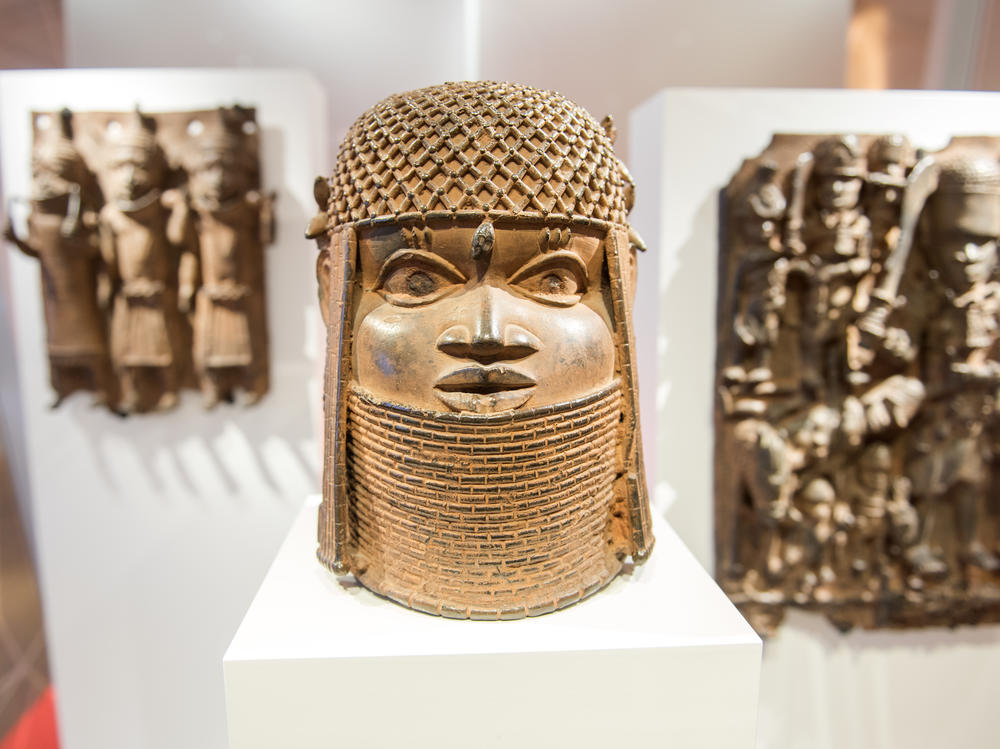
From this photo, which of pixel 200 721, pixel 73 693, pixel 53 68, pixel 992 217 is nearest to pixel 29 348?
pixel 53 68

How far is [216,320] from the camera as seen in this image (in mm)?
1851

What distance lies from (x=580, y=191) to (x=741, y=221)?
0.84 m

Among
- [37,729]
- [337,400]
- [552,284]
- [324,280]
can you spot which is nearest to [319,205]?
[324,280]

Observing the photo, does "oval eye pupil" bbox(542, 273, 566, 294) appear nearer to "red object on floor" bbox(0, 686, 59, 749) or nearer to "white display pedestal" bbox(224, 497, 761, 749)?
"white display pedestal" bbox(224, 497, 761, 749)

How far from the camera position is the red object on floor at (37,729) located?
229 cm

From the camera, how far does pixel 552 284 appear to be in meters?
1.17

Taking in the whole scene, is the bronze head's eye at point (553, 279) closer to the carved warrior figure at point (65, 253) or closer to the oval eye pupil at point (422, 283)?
the oval eye pupil at point (422, 283)

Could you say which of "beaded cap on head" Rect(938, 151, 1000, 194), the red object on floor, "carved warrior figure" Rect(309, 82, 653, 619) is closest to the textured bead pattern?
"carved warrior figure" Rect(309, 82, 653, 619)

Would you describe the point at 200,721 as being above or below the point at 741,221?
below

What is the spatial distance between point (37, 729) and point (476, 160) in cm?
271

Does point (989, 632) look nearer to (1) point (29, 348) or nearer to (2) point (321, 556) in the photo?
(2) point (321, 556)

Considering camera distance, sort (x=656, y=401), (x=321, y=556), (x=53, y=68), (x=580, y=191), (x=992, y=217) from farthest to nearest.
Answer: (x=53, y=68)
(x=656, y=401)
(x=992, y=217)
(x=321, y=556)
(x=580, y=191)

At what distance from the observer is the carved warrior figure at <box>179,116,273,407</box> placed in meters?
1.79

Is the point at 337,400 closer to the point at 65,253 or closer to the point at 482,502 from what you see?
the point at 482,502
